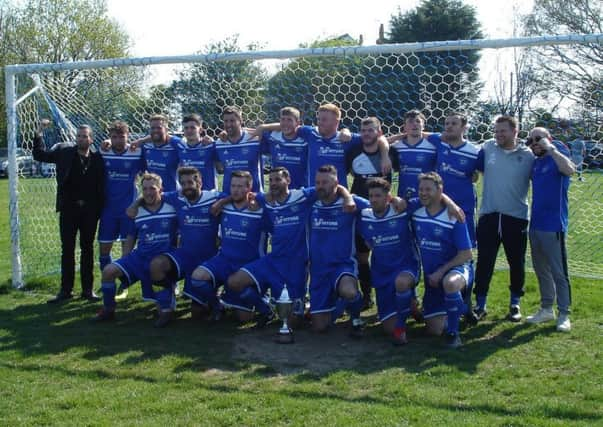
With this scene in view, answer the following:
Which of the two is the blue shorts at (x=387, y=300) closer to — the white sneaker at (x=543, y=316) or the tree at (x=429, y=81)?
the white sneaker at (x=543, y=316)

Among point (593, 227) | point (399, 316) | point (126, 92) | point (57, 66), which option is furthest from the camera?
point (593, 227)

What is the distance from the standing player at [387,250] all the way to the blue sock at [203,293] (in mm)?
1523

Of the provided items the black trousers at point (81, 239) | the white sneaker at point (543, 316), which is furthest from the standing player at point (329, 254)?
the black trousers at point (81, 239)

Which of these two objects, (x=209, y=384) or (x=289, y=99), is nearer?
(x=209, y=384)

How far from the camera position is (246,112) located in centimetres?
883

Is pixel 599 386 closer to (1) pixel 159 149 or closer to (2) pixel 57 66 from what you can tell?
(1) pixel 159 149

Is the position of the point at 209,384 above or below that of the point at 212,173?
below

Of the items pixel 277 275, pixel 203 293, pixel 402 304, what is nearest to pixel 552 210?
pixel 402 304

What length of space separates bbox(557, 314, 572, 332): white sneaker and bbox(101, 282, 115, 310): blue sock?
4.18 meters

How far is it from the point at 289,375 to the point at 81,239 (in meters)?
3.49

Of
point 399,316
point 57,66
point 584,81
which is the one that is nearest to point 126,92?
point 57,66

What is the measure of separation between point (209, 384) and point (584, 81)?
681 cm

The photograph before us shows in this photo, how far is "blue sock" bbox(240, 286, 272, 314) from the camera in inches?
235

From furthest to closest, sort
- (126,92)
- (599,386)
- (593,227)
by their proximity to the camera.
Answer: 1. (593,227)
2. (126,92)
3. (599,386)
